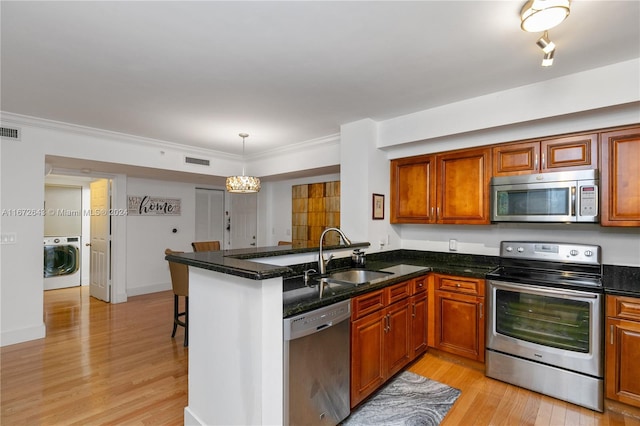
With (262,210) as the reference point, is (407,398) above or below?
below

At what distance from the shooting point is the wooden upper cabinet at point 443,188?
124 inches

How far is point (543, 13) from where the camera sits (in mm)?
1609

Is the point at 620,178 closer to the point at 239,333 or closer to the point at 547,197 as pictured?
the point at 547,197

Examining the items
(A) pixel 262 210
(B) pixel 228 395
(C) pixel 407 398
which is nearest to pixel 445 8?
(B) pixel 228 395

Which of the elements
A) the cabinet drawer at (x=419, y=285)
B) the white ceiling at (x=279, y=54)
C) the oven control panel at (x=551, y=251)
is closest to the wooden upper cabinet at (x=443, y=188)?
the oven control panel at (x=551, y=251)

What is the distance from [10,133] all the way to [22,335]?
2243 mm

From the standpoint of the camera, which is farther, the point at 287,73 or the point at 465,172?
the point at 465,172

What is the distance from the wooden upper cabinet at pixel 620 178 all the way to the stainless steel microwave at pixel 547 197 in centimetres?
6

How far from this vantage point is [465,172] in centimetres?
326

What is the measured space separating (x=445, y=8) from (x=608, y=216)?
2.09 meters

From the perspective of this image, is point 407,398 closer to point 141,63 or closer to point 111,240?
point 141,63

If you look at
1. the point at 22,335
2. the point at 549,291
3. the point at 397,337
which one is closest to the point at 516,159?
the point at 549,291

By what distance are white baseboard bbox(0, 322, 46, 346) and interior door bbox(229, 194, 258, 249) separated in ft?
11.4

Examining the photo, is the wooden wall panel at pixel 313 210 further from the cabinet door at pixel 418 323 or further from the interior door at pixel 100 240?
the interior door at pixel 100 240
